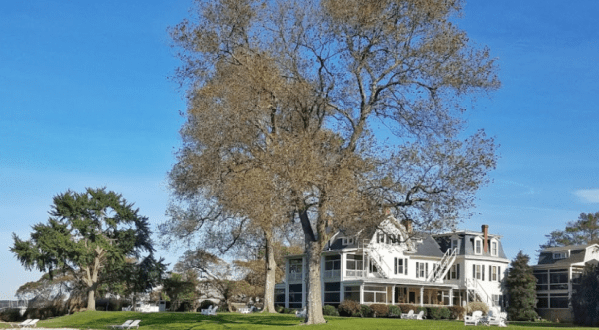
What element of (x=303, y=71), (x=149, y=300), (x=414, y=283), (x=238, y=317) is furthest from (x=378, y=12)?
(x=149, y=300)

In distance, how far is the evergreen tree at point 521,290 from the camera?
60.2m

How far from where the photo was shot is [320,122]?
30.9m

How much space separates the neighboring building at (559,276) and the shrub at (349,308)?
64.1 feet

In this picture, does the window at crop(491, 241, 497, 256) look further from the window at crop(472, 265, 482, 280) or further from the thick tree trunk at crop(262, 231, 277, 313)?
the thick tree trunk at crop(262, 231, 277, 313)

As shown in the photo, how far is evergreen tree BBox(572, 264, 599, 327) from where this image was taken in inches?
1966

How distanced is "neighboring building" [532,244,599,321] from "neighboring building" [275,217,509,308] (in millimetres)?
3631

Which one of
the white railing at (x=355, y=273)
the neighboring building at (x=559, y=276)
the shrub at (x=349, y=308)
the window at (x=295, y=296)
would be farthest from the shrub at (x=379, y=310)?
the neighboring building at (x=559, y=276)

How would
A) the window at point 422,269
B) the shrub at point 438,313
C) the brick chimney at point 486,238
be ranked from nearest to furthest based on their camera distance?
the shrub at point 438,313, the window at point 422,269, the brick chimney at point 486,238

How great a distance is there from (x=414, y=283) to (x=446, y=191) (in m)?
32.9

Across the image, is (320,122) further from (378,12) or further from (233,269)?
(233,269)

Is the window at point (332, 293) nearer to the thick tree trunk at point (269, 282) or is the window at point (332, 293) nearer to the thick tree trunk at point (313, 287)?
the thick tree trunk at point (269, 282)

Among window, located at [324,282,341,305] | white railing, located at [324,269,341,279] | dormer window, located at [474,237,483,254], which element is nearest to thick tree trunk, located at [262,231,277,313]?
white railing, located at [324,269,341,279]

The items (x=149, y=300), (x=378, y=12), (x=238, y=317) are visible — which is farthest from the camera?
(x=149, y=300)

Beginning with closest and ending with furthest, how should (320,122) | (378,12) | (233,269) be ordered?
(378,12)
(320,122)
(233,269)
